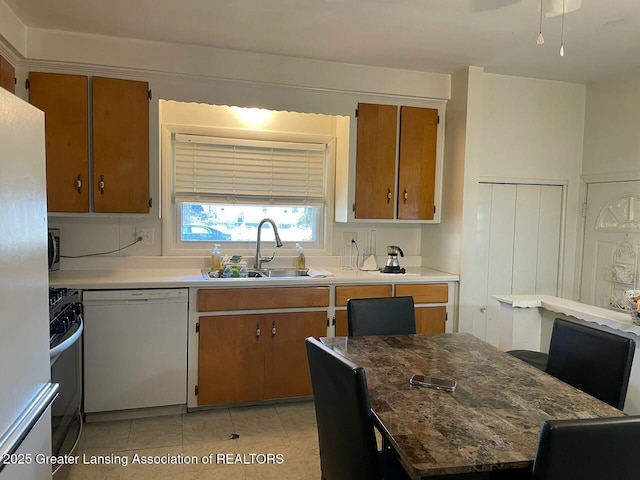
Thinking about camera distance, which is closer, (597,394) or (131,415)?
(597,394)

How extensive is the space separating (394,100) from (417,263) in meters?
1.42

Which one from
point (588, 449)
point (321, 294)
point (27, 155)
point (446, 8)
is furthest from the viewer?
point (321, 294)

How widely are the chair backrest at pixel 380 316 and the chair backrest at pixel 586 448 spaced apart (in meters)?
1.36

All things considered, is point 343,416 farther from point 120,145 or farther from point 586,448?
point 120,145

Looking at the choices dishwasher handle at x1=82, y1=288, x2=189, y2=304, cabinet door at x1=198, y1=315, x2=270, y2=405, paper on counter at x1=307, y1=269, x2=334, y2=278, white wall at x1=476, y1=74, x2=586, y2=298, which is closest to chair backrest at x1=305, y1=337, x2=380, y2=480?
cabinet door at x1=198, y1=315, x2=270, y2=405

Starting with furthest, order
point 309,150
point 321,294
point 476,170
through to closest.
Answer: point 309,150 → point 476,170 → point 321,294

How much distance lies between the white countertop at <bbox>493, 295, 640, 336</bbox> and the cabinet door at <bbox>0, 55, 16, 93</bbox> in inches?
132

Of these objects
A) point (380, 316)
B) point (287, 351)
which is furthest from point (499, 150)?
point (287, 351)

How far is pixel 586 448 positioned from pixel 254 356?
7.37 ft

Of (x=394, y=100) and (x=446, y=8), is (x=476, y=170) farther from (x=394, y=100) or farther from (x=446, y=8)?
(x=446, y=8)

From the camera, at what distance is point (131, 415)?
289 centimetres

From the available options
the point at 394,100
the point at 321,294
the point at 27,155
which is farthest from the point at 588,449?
the point at 394,100

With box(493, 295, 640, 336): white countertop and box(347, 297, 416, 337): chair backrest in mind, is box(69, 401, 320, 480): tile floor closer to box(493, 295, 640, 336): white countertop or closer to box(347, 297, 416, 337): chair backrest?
box(347, 297, 416, 337): chair backrest

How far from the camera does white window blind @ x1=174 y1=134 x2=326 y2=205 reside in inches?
137
